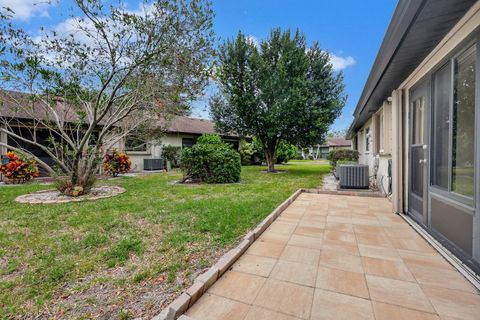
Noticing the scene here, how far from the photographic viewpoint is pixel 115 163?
10.5 meters

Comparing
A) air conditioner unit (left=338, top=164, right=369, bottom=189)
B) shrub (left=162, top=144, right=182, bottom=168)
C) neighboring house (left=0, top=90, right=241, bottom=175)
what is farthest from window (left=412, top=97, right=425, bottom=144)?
shrub (left=162, top=144, right=182, bottom=168)

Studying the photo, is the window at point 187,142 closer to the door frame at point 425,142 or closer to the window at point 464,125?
the door frame at point 425,142

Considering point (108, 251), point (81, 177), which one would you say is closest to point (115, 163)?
point (81, 177)

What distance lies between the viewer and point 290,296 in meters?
1.90

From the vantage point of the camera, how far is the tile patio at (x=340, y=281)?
1713 mm

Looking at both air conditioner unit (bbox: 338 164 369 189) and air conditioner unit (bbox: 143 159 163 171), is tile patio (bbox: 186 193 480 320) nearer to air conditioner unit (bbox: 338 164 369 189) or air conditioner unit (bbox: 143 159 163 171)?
air conditioner unit (bbox: 338 164 369 189)

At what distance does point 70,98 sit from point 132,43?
2635mm

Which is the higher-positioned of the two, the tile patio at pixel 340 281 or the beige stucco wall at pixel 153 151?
the beige stucco wall at pixel 153 151

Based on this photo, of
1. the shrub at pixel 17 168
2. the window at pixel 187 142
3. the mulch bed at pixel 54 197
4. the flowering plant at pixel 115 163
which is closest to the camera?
the mulch bed at pixel 54 197

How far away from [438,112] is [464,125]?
29.0 inches

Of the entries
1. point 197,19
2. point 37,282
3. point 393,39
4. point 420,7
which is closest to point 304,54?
point 197,19

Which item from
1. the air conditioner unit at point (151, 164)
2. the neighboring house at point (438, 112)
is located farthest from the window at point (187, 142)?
the neighboring house at point (438, 112)

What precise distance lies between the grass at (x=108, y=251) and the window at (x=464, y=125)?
265 cm

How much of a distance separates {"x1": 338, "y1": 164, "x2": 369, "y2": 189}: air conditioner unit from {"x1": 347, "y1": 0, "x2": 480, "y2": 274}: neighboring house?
244cm
